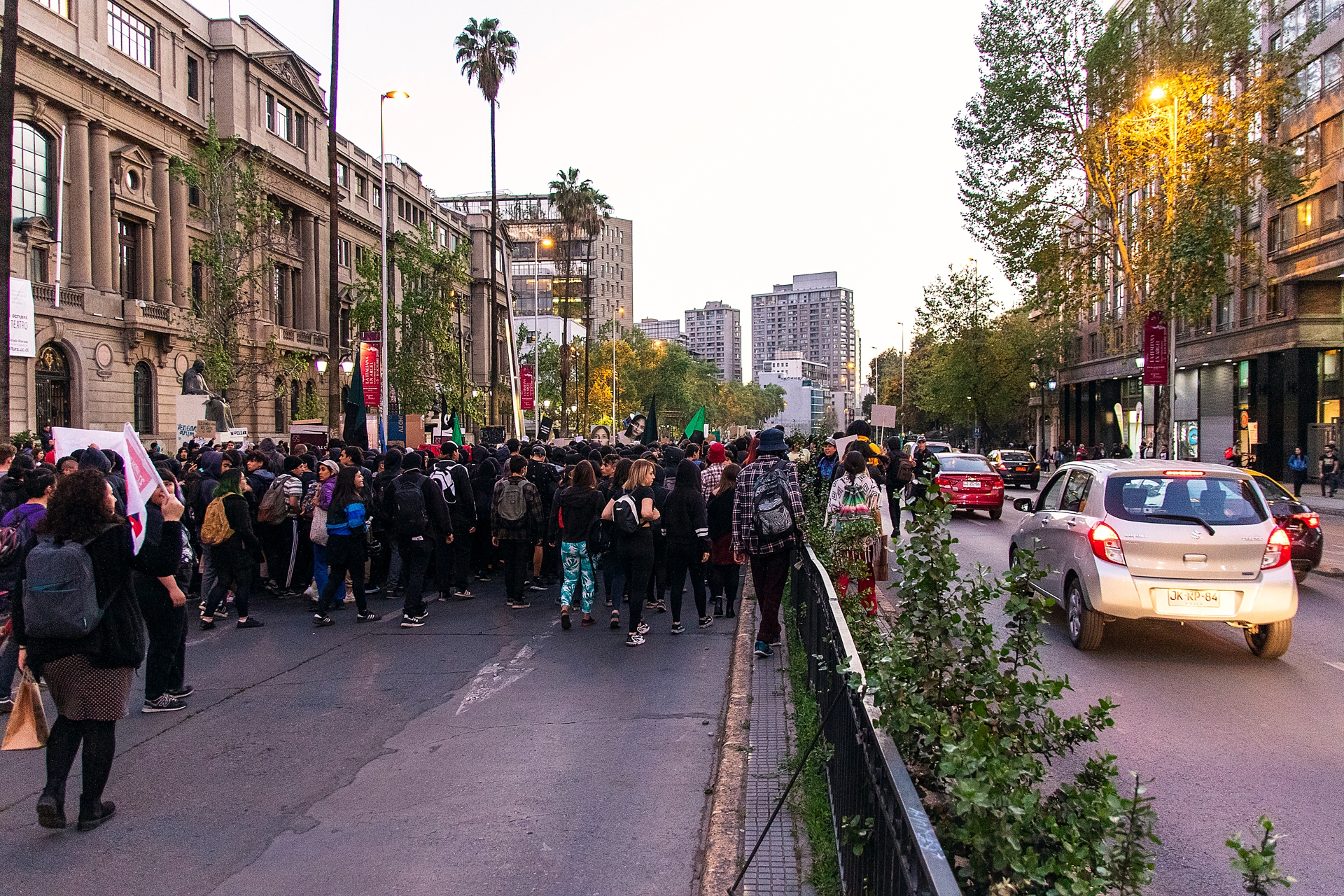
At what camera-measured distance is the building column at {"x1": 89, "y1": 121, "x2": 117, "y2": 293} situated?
31344mm

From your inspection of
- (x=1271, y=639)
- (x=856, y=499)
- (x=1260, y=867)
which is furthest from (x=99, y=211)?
(x=1260, y=867)

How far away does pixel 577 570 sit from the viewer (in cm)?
997

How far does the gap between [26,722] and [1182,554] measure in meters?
8.28

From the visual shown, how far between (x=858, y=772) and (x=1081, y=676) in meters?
4.91

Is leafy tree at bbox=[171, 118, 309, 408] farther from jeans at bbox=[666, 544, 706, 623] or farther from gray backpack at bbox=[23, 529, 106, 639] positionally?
gray backpack at bbox=[23, 529, 106, 639]

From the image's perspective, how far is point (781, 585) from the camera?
8.00m

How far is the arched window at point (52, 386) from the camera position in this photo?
28516 mm

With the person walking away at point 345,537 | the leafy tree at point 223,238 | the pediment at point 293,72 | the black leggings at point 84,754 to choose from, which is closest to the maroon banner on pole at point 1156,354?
the person walking away at point 345,537

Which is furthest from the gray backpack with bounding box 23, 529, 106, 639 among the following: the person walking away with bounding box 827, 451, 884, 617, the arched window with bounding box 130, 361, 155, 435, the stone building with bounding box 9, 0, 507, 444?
the arched window with bounding box 130, 361, 155, 435

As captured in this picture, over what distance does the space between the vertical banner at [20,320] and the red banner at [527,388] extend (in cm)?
2221

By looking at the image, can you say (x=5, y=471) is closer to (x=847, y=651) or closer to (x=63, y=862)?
(x=63, y=862)

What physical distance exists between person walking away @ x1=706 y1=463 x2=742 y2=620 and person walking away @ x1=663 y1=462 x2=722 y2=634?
0.11 m

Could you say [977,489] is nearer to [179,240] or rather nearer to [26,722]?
[26,722]

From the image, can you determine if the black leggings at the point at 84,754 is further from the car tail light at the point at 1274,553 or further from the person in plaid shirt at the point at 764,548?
the car tail light at the point at 1274,553
